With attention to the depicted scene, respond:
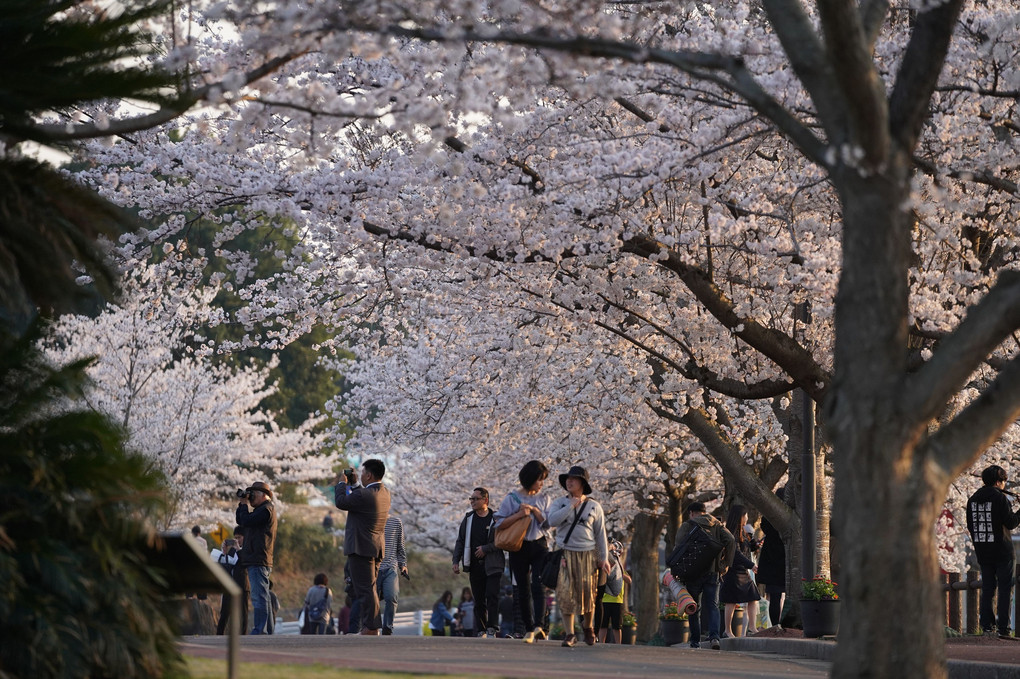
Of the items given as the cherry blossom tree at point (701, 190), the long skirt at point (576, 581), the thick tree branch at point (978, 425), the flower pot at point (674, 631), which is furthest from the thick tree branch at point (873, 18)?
the flower pot at point (674, 631)

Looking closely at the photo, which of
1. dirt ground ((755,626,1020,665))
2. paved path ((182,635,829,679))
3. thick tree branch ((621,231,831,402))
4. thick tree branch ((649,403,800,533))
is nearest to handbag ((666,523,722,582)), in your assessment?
dirt ground ((755,626,1020,665))

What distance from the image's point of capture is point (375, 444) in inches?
1223

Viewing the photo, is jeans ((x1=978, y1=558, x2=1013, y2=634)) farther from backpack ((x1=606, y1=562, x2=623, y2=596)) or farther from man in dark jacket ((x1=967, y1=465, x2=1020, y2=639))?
backpack ((x1=606, y1=562, x2=623, y2=596))

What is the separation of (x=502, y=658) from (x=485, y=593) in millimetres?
4652

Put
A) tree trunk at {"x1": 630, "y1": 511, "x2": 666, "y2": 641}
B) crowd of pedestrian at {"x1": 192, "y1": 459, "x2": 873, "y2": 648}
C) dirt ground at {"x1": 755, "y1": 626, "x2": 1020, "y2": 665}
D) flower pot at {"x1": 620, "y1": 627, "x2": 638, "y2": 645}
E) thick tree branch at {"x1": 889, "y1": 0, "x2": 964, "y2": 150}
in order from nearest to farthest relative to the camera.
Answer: thick tree branch at {"x1": 889, "y1": 0, "x2": 964, "y2": 150}, dirt ground at {"x1": 755, "y1": 626, "x2": 1020, "y2": 665}, crowd of pedestrian at {"x1": 192, "y1": 459, "x2": 873, "y2": 648}, flower pot at {"x1": 620, "y1": 627, "x2": 638, "y2": 645}, tree trunk at {"x1": 630, "y1": 511, "x2": 666, "y2": 641}

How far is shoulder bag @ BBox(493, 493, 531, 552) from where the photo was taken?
13.3 m

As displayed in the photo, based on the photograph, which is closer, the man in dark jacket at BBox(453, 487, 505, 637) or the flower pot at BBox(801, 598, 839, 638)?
the flower pot at BBox(801, 598, 839, 638)

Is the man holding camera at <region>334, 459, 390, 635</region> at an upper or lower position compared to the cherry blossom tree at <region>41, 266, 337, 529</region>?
lower

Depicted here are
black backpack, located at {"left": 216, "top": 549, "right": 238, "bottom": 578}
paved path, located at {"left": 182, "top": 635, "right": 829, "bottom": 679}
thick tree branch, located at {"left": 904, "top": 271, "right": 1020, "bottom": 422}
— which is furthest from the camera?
black backpack, located at {"left": 216, "top": 549, "right": 238, "bottom": 578}

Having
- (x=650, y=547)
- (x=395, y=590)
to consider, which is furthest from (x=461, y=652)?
Result: (x=650, y=547)

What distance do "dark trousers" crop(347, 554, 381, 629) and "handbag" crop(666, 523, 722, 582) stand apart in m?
3.73

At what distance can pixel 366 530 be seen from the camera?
47.6 ft

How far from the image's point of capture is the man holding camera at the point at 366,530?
14.5 m

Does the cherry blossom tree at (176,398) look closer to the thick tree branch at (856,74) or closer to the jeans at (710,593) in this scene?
the jeans at (710,593)
